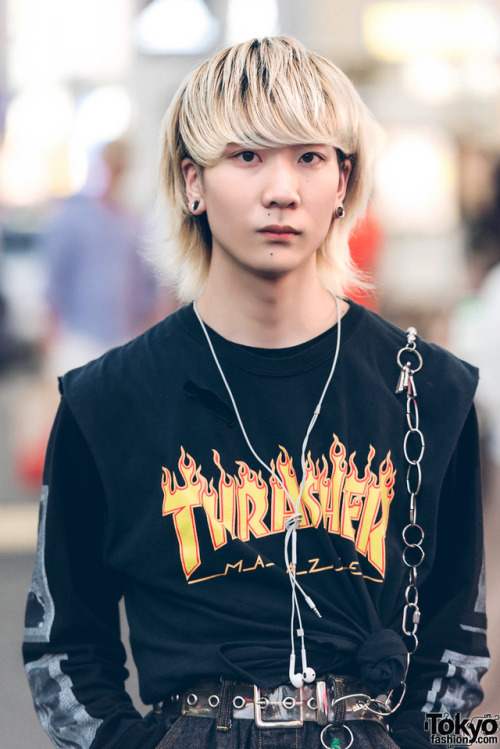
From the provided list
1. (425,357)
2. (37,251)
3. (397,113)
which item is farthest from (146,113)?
(425,357)

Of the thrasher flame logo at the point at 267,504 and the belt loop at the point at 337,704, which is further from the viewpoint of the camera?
the thrasher flame logo at the point at 267,504

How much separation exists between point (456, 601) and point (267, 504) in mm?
512

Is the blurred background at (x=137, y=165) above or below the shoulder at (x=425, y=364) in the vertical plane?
above

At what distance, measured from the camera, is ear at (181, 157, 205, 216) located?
8.54ft

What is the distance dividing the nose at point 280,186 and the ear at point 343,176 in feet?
0.64

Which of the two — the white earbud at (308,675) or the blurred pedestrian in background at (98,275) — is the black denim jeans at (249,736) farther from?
the blurred pedestrian in background at (98,275)

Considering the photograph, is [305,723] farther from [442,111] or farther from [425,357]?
[442,111]

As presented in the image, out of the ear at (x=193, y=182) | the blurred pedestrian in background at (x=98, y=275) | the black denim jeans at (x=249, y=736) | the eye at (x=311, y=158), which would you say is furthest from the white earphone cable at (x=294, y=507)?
the blurred pedestrian in background at (x=98, y=275)

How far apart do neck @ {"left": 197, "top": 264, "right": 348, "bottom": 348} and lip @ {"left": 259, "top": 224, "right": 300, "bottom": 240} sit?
0.13 metres

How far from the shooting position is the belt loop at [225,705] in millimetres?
2322

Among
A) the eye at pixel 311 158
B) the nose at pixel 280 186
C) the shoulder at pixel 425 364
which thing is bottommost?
the shoulder at pixel 425 364

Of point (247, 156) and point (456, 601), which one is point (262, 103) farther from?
point (456, 601)

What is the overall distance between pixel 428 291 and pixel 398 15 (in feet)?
7.26

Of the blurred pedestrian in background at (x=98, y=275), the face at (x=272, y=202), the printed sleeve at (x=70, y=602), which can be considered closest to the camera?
the face at (x=272, y=202)
